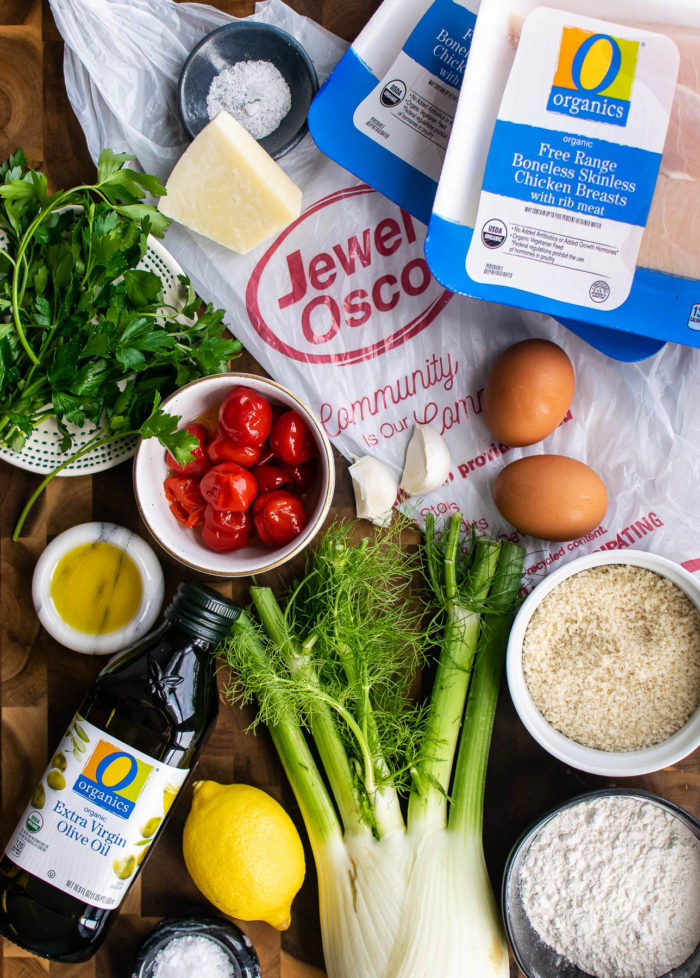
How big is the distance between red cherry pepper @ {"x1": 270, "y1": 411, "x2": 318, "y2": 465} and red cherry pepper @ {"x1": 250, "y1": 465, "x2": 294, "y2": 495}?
0.02m

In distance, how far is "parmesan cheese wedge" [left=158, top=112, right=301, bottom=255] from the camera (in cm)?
100

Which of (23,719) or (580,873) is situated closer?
(580,873)

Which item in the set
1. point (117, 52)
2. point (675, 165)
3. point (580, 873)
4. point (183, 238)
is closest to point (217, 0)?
point (117, 52)

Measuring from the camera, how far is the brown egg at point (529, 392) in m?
0.99

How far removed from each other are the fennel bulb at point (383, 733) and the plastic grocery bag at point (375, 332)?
0.11 m

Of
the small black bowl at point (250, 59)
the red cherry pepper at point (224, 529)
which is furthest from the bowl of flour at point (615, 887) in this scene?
the small black bowl at point (250, 59)

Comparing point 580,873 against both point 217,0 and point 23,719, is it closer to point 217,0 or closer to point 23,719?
point 23,719

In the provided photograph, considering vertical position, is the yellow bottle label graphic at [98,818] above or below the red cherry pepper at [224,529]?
below

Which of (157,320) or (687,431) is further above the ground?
(157,320)

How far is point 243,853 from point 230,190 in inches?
33.7

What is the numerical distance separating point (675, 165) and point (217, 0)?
67cm

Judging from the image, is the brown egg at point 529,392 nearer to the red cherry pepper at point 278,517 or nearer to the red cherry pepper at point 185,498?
the red cherry pepper at point 278,517

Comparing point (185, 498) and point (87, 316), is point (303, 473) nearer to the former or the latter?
point (185, 498)

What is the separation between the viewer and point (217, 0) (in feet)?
3.58
